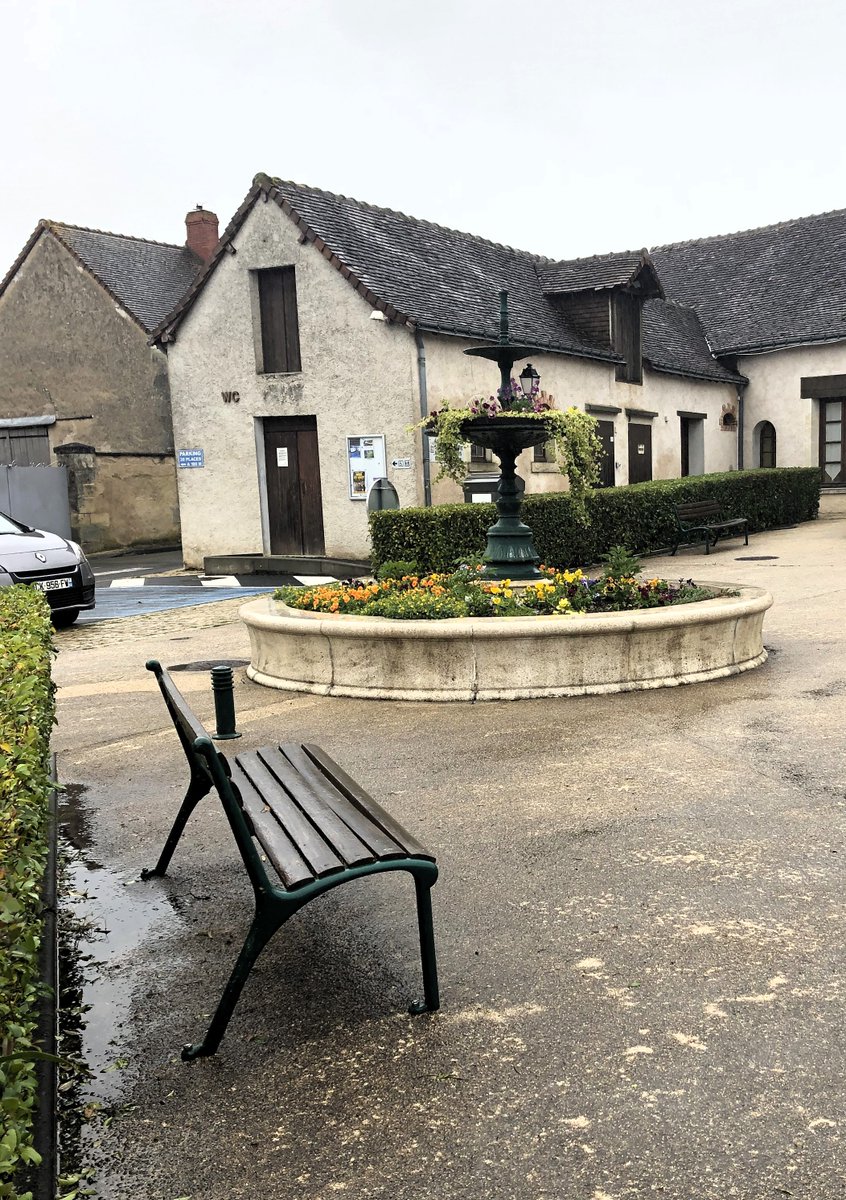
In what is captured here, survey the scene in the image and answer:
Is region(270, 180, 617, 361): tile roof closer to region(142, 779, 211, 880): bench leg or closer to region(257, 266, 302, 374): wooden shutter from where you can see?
region(257, 266, 302, 374): wooden shutter

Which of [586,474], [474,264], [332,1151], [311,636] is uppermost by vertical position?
[474,264]

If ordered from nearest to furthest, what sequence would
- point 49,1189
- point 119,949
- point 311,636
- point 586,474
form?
point 49,1189
point 119,949
point 311,636
point 586,474

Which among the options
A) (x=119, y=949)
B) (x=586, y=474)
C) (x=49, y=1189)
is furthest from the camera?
(x=586, y=474)

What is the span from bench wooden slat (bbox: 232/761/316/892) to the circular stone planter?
315 centimetres

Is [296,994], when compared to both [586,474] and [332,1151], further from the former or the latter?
[586,474]

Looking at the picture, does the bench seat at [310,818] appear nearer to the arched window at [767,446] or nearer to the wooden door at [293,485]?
the wooden door at [293,485]

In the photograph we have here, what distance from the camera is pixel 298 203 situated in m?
17.9

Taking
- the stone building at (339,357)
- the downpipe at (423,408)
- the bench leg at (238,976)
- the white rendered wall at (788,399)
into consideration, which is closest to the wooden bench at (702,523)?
the stone building at (339,357)

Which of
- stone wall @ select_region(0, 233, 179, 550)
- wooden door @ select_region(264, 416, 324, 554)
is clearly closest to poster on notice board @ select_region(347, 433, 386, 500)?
wooden door @ select_region(264, 416, 324, 554)

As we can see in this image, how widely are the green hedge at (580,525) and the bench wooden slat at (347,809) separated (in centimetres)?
982

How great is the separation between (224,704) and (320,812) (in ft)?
10.4

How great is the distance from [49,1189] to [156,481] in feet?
74.4

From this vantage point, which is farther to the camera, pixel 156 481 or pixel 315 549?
pixel 156 481

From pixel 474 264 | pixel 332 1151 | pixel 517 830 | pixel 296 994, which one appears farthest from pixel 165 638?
pixel 474 264
